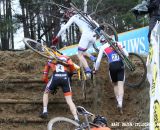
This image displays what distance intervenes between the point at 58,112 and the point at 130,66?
2.28 meters

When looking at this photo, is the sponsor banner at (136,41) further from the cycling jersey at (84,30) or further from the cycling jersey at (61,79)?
the cycling jersey at (61,79)

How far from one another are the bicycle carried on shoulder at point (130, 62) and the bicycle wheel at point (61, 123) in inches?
128

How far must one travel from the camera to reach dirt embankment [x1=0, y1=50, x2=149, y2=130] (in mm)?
→ 12406

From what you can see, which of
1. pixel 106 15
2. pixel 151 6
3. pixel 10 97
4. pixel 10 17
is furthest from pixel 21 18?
pixel 151 6

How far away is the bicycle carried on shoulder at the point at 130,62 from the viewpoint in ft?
39.8

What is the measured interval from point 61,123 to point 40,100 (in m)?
3.89

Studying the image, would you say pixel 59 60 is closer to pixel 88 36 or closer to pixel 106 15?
pixel 88 36

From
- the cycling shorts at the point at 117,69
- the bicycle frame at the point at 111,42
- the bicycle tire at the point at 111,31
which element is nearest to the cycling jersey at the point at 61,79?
the cycling shorts at the point at 117,69

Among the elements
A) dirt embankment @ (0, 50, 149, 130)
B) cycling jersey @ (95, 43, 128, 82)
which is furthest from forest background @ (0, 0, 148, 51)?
cycling jersey @ (95, 43, 128, 82)

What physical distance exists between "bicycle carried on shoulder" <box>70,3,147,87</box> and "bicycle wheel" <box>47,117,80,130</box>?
10.7 feet

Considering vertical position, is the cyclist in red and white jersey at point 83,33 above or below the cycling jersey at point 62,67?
above

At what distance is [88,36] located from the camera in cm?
1287

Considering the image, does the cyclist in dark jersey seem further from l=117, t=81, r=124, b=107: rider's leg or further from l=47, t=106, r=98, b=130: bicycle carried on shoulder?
l=47, t=106, r=98, b=130: bicycle carried on shoulder

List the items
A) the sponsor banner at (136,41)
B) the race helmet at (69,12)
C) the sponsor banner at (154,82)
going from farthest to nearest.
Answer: the sponsor banner at (136,41)
the race helmet at (69,12)
the sponsor banner at (154,82)
